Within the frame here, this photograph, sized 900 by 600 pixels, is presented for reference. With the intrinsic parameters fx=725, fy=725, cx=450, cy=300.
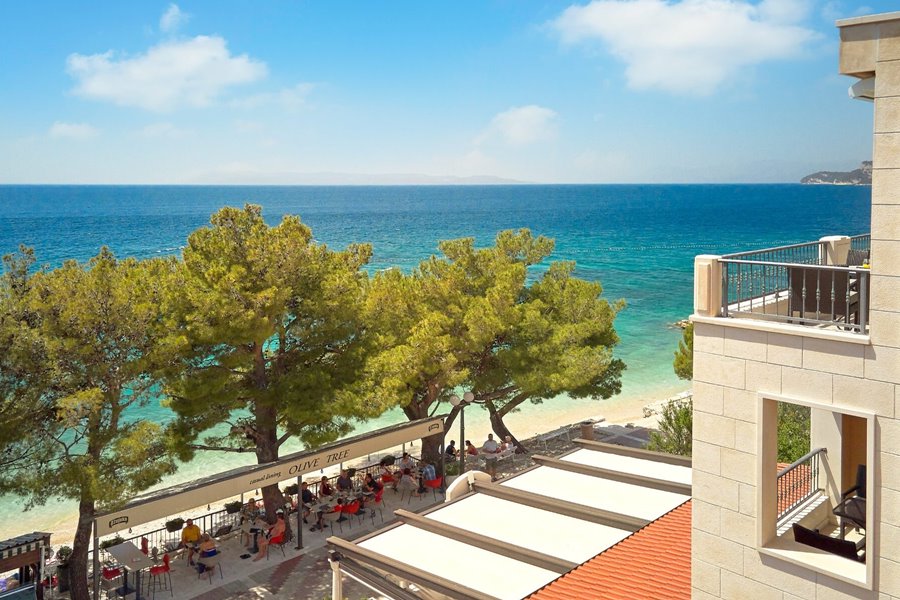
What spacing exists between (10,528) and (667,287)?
210 ft

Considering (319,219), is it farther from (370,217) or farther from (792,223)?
(792,223)

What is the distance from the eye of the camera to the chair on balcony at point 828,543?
672 cm

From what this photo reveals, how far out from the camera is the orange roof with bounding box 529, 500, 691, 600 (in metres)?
8.98

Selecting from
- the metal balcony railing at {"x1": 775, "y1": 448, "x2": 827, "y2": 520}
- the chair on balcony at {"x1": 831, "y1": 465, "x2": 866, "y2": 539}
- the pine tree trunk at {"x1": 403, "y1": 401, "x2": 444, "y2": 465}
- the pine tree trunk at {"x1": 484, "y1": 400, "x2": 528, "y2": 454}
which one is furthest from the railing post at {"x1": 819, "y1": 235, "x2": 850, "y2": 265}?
the pine tree trunk at {"x1": 484, "y1": 400, "x2": 528, "y2": 454}

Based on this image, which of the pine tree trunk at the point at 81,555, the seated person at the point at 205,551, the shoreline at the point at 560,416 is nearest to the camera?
the pine tree trunk at the point at 81,555

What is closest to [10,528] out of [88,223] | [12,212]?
[88,223]

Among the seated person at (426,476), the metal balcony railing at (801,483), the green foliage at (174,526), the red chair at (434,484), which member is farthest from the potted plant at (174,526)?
the metal balcony railing at (801,483)

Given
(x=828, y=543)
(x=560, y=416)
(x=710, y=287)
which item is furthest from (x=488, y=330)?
(x=560, y=416)

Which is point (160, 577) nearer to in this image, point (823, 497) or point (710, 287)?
point (823, 497)

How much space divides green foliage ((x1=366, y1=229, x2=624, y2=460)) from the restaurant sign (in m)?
1.12

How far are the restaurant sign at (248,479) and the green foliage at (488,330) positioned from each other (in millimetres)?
1119

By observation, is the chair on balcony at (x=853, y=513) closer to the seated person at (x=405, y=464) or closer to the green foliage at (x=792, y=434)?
the green foliage at (x=792, y=434)

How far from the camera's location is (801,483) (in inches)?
367

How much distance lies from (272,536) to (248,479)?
2.28 m
